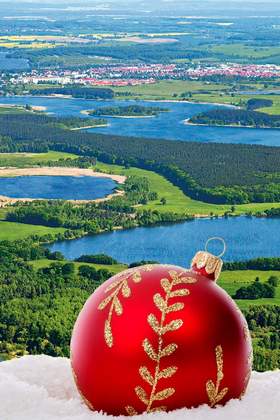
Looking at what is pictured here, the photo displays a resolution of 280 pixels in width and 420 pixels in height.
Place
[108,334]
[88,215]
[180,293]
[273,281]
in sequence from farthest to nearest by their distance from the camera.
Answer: [88,215] → [273,281] → [180,293] → [108,334]

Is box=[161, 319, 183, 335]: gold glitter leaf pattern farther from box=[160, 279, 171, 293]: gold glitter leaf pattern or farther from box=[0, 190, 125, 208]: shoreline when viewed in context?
box=[0, 190, 125, 208]: shoreline

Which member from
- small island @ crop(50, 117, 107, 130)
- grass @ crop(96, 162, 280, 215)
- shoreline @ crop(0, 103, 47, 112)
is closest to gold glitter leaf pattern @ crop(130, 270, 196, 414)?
grass @ crop(96, 162, 280, 215)

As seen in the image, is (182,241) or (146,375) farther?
(182,241)

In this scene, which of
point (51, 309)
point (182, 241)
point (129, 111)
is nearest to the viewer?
point (51, 309)

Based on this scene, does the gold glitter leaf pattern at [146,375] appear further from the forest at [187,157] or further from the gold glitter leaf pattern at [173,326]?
the forest at [187,157]

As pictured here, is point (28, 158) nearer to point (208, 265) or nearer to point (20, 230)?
point (20, 230)

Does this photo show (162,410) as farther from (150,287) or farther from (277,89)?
(277,89)

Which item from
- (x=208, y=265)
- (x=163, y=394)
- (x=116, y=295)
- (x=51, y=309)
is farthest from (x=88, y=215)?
(x=163, y=394)

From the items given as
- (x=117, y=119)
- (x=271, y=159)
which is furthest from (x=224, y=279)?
(x=117, y=119)
